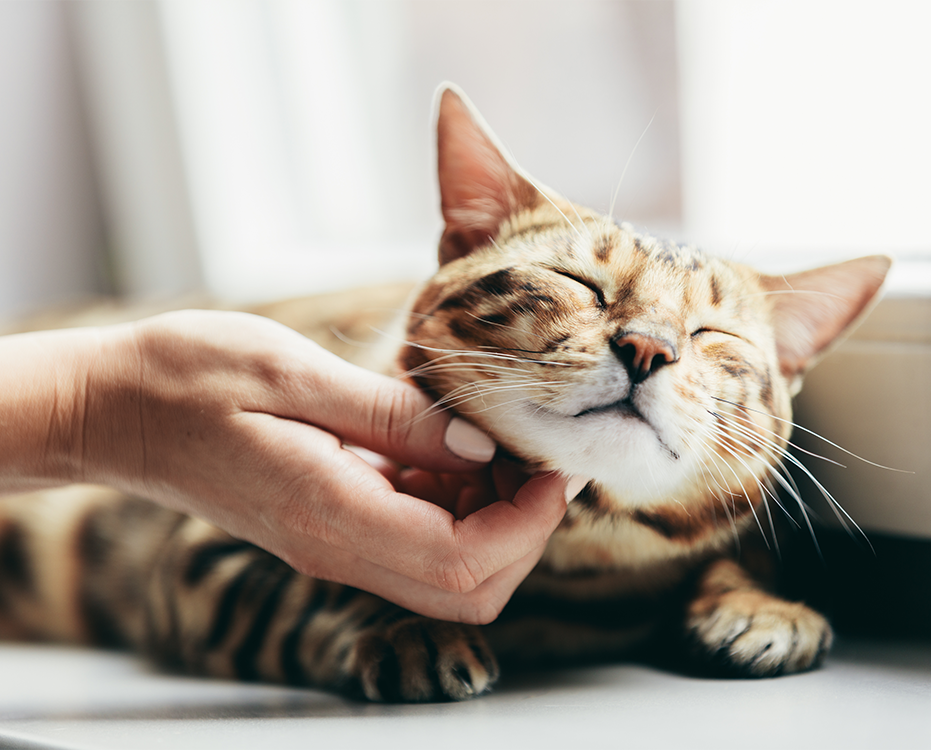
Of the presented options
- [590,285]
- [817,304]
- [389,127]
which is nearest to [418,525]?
[590,285]

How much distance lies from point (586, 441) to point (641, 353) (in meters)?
0.09

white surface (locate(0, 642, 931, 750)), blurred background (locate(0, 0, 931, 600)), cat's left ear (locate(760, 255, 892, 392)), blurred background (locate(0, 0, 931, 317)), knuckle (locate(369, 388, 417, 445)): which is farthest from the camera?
blurred background (locate(0, 0, 931, 317))

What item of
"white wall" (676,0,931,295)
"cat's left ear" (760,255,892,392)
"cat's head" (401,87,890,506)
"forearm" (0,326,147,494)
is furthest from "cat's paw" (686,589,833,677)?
"forearm" (0,326,147,494)

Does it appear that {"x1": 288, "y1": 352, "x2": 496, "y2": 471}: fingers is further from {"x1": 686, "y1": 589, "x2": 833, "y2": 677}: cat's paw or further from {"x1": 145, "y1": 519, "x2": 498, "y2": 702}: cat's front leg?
{"x1": 686, "y1": 589, "x2": 833, "y2": 677}: cat's paw

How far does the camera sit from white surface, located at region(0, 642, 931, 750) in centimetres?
61

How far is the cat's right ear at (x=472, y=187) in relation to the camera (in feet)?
2.77

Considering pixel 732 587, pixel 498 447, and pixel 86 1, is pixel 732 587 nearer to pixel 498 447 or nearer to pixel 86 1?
pixel 498 447

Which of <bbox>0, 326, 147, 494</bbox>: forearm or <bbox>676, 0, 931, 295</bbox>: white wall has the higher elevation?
<bbox>676, 0, 931, 295</bbox>: white wall

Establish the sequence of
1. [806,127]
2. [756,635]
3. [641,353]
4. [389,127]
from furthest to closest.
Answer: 1. [389,127]
2. [806,127]
3. [756,635]
4. [641,353]

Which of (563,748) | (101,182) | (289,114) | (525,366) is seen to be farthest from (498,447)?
(101,182)

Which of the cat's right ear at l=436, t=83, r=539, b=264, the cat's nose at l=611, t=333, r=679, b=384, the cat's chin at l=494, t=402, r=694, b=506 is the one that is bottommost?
the cat's chin at l=494, t=402, r=694, b=506

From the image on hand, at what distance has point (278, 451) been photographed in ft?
2.27

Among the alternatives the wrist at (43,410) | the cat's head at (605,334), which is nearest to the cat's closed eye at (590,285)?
the cat's head at (605,334)

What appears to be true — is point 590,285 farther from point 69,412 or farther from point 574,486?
point 69,412
